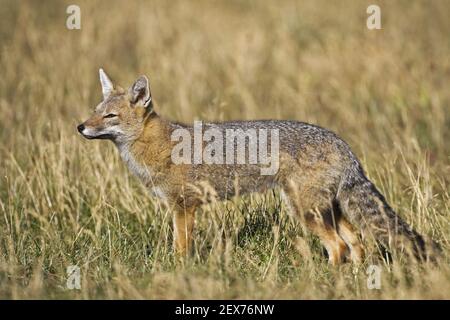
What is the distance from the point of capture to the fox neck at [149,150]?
7078 mm

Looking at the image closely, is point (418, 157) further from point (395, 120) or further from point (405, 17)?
point (405, 17)

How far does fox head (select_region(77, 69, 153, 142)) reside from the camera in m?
7.02

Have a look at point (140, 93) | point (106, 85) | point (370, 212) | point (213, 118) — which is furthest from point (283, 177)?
point (213, 118)

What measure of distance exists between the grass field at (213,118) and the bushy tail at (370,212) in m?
0.24

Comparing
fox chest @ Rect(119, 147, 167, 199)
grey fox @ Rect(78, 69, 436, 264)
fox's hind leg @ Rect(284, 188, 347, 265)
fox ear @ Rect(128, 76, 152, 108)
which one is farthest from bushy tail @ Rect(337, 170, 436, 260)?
fox ear @ Rect(128, 76, 152, 108)

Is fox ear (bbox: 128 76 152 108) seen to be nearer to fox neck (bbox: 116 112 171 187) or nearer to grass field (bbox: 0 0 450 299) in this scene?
fox neck (bbox: 116 112 171 187)

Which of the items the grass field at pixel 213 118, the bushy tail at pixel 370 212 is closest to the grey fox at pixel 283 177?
the bushy tail at pixel 370 212

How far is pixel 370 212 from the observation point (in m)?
6.70

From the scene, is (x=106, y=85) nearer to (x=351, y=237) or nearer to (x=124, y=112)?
(x=124, y=112)

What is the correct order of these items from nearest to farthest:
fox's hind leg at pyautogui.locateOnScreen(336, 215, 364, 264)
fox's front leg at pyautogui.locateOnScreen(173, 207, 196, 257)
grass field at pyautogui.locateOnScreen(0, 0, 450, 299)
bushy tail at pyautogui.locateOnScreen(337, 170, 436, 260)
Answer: grass field at pyautogui.locateOnScreen(0, 0, 450, 299) < bushy tail at pyautogui.locateOnScreen(337, 170, 436, 260) < fox's front leg at pyautogui.locateOnScreen(173, 207, 196, 257) < fox's hind leg at pyautogui.locateOnScreen(336, 215, 364, 264)

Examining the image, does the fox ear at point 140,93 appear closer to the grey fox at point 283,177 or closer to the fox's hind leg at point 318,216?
the grey fox at point 283,177

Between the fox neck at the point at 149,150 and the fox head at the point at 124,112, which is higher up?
the fox head at the point at 124,112

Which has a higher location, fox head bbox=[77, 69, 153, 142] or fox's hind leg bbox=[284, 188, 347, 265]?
fox head bbox=[77, 69, 153, 142]

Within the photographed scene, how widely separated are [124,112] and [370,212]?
2.37 m
